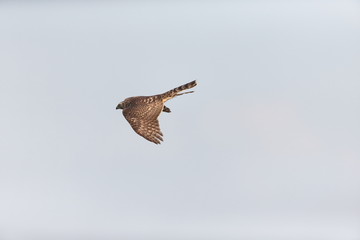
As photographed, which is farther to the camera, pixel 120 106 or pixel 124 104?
pixel 120 106

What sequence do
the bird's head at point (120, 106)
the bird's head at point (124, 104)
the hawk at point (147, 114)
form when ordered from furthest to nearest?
the bird's head at point (120, 106) → the bird's head at point (124, 104) → the hawk at point (147, 114)

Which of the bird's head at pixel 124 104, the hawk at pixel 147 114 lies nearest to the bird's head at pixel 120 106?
the bird's head at pixel 124 104

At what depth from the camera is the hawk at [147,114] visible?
116 feet

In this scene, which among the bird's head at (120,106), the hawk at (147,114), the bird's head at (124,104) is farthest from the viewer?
the bird's head at (120,106)

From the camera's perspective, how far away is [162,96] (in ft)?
120

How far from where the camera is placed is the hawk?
116ft

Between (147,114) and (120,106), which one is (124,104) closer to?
(120,106)

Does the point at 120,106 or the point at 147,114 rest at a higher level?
the point at 120,106

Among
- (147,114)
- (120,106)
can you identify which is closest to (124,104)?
(120,106)

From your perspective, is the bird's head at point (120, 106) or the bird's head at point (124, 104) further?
the bird's head at point (120, 106)

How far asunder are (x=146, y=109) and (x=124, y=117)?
97 centimetres

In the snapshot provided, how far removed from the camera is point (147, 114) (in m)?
35.8

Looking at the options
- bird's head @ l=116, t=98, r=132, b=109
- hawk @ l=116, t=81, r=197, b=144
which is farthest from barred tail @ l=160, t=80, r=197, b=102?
bird's head @ l=116, t=98, r=132, b=109

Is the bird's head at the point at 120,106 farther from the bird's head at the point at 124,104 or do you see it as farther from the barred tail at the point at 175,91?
the barred tail at the point at 175,91
